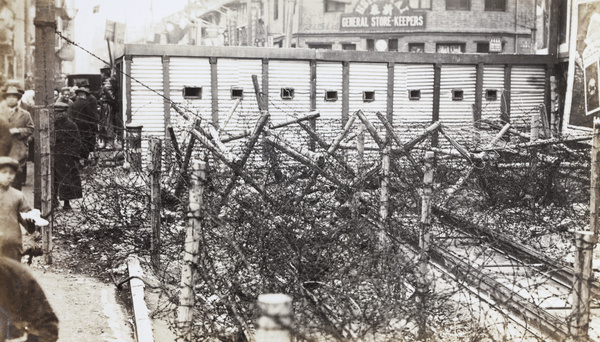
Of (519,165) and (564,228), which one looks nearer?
(564,228)

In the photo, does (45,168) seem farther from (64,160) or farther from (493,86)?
(493,86)

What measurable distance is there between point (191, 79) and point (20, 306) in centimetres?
1730

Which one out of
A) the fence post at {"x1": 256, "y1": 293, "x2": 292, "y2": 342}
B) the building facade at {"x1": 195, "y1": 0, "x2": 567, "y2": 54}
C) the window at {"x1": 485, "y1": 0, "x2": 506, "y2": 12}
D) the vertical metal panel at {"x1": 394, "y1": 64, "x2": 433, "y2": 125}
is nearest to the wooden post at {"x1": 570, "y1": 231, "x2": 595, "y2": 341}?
the fence post at {"x1": 256, "y1": 293, "x2": 292, "y2": 342}

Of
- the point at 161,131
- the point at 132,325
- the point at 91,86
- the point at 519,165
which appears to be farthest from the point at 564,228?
the point at 91,86

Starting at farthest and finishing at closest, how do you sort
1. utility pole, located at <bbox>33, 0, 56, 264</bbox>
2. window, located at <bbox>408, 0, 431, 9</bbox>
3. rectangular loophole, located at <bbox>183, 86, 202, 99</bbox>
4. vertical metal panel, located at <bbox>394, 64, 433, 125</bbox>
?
window, located at <bbox>408, 0, 431, 9</bbox> → vertical metal panel, located at <bbox>394, 64, 433, 125</bbox> → rectangular loophole, located at <bbox>183, 86, 202, 99</bbox> → utility pole, located at <bbox>33, 0, 56, 264</bbox>

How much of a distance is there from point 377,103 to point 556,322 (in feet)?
60.7

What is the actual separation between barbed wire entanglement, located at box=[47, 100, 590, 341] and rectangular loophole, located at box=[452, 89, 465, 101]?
1023 centimetres

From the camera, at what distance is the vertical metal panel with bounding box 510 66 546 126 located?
83.9 feet

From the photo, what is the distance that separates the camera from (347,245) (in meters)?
6.85

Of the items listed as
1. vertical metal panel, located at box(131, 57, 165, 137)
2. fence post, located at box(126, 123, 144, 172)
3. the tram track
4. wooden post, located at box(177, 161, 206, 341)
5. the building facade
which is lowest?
the tram track

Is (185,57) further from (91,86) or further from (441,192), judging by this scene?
(441,192)

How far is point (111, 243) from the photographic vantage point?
9.65 m

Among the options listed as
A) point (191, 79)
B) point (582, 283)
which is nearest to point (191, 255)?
point (582, 283)

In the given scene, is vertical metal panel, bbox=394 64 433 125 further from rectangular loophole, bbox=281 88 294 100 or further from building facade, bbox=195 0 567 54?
building facade, bbox=195 0 567 54
